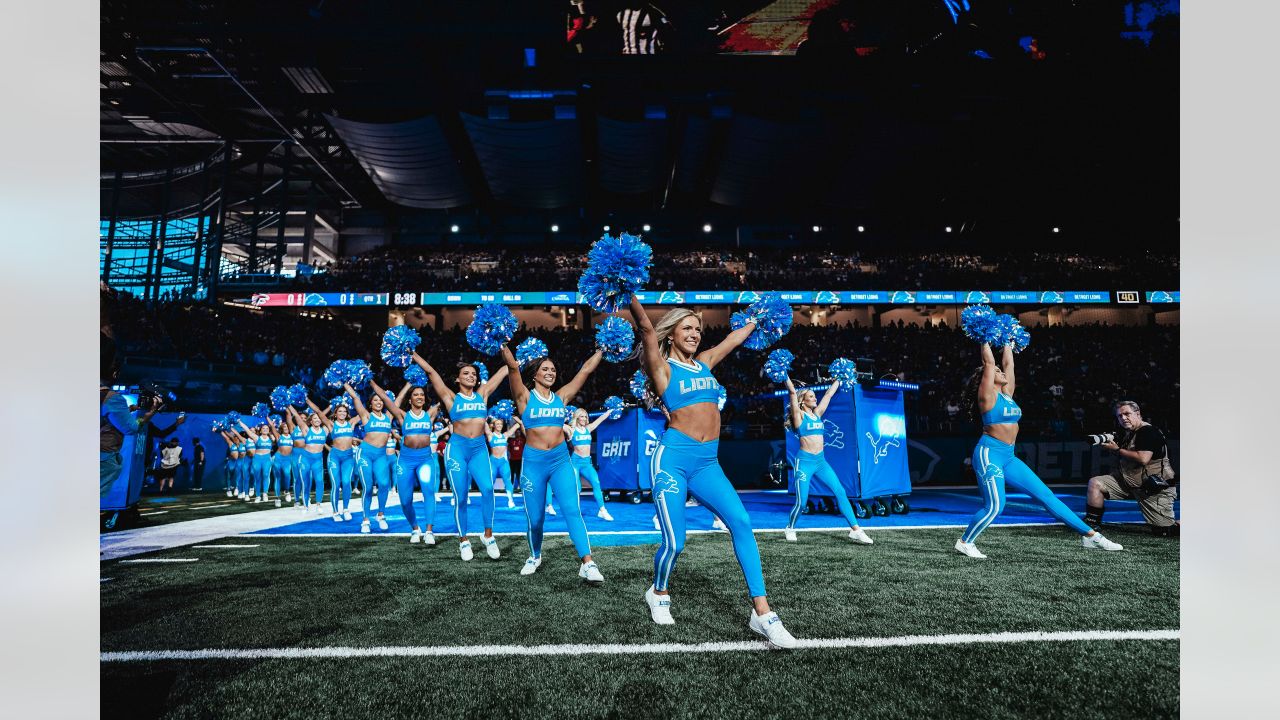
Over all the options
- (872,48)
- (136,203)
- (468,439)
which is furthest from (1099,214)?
(136,203)

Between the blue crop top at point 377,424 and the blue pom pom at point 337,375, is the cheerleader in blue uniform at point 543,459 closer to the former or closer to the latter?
the blue pom pom at point 337,375

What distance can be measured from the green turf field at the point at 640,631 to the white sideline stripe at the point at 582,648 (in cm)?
8

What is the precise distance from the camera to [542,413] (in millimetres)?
5613

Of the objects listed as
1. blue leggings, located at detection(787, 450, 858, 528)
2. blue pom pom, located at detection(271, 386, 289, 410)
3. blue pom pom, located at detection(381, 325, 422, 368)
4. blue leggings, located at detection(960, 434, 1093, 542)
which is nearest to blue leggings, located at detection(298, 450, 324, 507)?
blue pom pom, located at detection(271, 386, 289, 410)

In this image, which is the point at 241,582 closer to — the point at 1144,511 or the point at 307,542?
the point at 307,542

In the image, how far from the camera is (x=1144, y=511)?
7.66 m

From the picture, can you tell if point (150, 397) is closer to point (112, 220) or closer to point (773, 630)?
point (773, 630)

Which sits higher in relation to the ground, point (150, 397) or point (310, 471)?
point (150, 397)

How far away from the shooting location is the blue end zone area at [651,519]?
8.55 m

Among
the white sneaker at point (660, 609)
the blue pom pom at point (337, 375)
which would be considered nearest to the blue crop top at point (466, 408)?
the blue pom pom at point (337, 375)

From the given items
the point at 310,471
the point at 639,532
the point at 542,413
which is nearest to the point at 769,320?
the point at 542,413

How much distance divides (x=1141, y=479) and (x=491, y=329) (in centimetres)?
824

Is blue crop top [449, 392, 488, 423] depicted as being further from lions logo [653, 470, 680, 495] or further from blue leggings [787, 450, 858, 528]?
blue leggings [787, 450, 858, 528]

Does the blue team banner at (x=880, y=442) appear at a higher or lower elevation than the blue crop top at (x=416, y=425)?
→ lower
